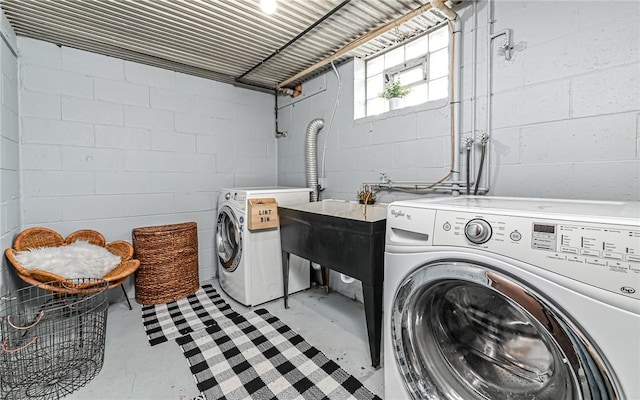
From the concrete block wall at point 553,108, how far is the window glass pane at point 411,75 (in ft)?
1.01

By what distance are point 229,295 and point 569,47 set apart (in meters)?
2.91

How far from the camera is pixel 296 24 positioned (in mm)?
2059

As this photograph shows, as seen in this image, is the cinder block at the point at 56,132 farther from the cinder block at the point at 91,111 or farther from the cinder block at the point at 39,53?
the cinder block at the point at 39,53

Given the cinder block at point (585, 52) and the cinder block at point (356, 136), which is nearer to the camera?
the cinder block at point (585, 52)

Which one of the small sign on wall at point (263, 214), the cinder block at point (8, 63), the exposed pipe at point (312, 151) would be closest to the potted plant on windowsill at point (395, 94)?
the exposed pipe at point (312, 151)

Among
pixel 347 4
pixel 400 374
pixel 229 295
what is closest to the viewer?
pixel 400 374

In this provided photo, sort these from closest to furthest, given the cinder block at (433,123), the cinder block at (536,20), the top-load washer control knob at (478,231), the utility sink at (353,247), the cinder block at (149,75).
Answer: the top-load washer control knob at (478,231) < the cinder block at (536,20) < the utility sink at (353,247) < the cinder block at (433,123) < the cinder block at (149,75)

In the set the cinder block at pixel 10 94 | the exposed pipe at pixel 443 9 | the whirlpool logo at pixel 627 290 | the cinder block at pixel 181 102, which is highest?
the exposed pipe at pixel 443 9

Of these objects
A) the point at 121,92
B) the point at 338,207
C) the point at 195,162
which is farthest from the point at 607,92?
the point at 121,92

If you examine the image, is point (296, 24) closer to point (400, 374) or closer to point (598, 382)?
point (400, 374)

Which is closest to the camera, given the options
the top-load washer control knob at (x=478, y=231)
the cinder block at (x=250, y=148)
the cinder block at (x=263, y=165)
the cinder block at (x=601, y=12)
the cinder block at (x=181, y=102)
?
the top-load washer control knob at (x=478, y=231)

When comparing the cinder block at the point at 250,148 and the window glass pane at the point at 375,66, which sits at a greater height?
the window glass pane at the point at 375,66

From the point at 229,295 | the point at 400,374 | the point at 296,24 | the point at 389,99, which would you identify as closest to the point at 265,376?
the point at 400,374

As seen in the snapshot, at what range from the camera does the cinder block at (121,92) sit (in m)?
2.48
